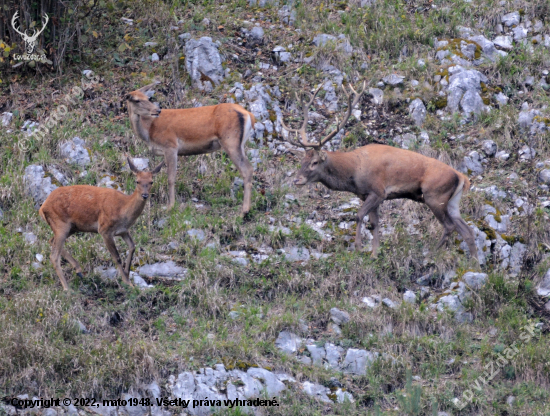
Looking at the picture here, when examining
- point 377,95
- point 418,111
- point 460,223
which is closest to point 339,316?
point 460,223

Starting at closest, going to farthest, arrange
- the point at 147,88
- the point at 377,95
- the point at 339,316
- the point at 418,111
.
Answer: the point at 339,316
the point at 147,88
the point at 418,111
the point at 377,95

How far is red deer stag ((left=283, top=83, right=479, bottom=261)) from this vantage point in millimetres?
9477

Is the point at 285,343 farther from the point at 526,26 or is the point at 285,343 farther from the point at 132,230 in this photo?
the point at 526,26

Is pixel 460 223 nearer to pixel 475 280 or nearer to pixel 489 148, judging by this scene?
pixel 475 280

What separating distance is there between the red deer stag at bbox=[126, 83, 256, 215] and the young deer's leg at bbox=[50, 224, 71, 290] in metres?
1.91

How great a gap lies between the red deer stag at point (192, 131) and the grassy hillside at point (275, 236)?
1.25 ft

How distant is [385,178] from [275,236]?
1.69 m

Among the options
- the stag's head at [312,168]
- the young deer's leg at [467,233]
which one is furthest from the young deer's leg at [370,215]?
the young deer's leg at [467,233]

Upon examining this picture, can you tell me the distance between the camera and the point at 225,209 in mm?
10273

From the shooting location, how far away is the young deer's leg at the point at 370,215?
31.1 ft

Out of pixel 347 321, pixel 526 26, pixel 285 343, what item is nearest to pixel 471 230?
pixel 347 321

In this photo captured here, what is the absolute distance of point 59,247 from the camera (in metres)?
8.41

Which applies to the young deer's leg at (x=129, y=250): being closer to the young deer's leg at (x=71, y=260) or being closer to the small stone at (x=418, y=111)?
the young deer's leg at (x=71, y=260)

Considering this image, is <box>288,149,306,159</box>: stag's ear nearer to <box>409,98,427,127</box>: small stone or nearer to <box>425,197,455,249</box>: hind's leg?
<box>409,98,427,127</box>: small stone
